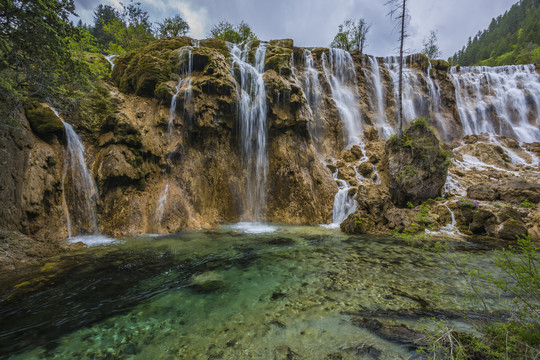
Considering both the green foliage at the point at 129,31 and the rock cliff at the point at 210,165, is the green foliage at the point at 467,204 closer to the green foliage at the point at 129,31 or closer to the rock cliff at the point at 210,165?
the rock cliff at the point at 210,165

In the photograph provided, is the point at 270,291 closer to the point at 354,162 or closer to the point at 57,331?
the point at 57,331

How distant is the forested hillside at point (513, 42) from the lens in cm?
4112

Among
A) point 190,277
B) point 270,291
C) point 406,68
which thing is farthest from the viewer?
point 406,68

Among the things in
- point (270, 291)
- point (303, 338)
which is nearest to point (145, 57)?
point (270, 291)

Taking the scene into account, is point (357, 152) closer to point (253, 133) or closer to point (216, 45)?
point (253, 133)

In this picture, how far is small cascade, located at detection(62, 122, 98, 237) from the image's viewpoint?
8.91 metres

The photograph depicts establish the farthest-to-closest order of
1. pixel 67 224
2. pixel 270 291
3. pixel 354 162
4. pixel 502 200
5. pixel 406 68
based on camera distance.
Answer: pixel 406 68 → pixel 354 162 → pixel 502 200 → pixel 67 224 → pixel 270 291

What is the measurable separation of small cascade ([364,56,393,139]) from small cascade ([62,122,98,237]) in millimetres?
23074

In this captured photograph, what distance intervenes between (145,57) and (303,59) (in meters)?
14.0

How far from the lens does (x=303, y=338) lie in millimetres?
3330

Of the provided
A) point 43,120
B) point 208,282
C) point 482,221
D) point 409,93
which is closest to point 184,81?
point 43,120

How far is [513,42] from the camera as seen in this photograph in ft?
167

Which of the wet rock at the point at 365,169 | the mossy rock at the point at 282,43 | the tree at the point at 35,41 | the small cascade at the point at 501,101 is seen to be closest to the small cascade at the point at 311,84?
the mossy rock at the point at 282,43

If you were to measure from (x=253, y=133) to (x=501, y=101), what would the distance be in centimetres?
3002
